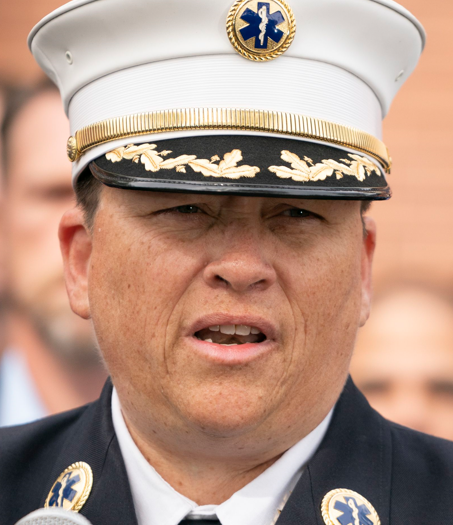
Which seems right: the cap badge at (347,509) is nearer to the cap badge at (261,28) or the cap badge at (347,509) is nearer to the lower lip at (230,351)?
the lower lip at (230,351)

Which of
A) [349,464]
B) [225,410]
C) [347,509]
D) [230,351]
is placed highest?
[230,351]

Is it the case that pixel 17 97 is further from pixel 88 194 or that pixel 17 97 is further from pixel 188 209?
pixel 188 209

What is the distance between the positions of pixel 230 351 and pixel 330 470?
477 mm

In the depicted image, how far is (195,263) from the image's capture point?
163 cm

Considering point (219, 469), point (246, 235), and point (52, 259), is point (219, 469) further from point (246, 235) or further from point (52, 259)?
point (52, 259)

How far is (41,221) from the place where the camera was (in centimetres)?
396

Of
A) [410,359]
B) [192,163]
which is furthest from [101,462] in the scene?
[410,359]

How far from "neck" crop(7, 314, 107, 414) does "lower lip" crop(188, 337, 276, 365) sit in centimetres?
243

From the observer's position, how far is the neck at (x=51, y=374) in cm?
392

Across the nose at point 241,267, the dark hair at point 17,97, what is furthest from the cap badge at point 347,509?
the dark hair at point 17,97

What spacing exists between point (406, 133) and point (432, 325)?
3.48 ft

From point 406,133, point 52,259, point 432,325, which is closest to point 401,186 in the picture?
point 406,133

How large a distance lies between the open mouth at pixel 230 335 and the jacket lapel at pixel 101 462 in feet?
1.66

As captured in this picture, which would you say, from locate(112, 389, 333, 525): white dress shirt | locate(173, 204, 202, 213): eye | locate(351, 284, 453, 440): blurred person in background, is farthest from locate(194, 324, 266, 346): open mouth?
locate(351, 284, 453, 440): blurred person in background
